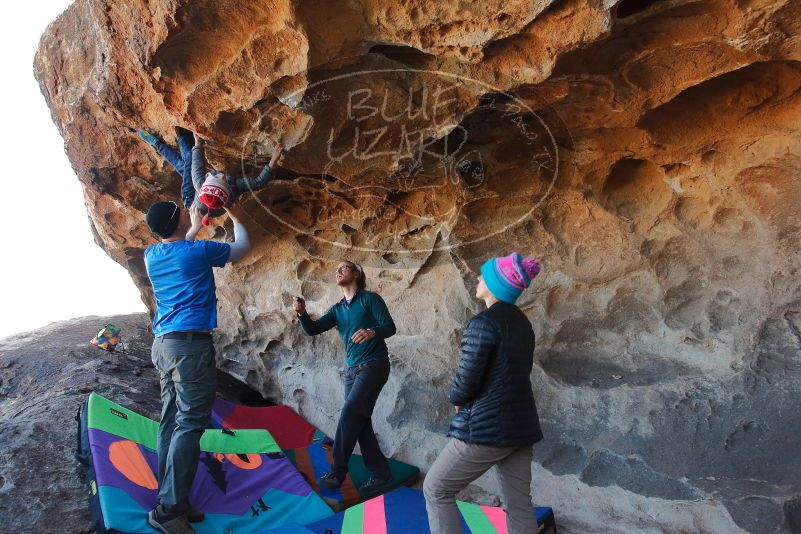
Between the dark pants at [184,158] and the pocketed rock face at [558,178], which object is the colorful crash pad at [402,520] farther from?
the dark pants at [184,158]

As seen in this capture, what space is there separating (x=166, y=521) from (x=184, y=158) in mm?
1973

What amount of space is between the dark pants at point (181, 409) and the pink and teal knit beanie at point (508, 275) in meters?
1.30

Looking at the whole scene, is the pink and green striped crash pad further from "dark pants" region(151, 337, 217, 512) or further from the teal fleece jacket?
the teal fleece jacket

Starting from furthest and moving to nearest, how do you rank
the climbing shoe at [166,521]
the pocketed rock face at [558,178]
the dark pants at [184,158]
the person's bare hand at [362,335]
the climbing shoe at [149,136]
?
the climbing shoe at [149,136] < the dark pants at [184,158] < the person's bare hand at [362,335] < the pocketed rock face at [558,178] < the climbing shoe at [166,521]

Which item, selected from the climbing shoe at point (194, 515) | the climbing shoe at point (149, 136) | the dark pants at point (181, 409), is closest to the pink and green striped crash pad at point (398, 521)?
the climbing shoe at point (194, 515)

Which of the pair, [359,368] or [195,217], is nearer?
[195,217]

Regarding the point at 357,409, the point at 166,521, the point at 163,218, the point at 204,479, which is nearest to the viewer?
the point at 166,521

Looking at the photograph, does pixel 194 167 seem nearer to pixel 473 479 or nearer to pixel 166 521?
pixel 166 521

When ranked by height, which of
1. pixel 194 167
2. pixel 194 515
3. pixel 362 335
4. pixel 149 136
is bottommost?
pixel 194 515

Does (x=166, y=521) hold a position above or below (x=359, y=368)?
below

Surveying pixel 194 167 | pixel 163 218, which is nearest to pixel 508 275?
pixel 163 218

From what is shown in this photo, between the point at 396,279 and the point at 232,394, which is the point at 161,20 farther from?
the point at 232,394

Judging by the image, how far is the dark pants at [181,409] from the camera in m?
2.51

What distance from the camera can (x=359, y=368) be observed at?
3283 millimetres
